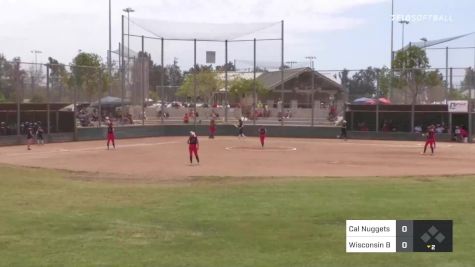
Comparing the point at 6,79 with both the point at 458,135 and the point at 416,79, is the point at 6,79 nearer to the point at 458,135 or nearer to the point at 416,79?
the point at 416,79

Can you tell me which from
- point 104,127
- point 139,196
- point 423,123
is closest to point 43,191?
point 139,196

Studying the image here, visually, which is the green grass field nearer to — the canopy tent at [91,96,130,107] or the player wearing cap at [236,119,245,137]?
the canopy tent at [91,96,130,107]

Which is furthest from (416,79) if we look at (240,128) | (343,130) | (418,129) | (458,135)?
(240,128)

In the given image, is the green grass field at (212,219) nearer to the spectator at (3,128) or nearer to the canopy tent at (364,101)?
the spectator at (3,128)

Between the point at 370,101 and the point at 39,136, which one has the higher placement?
the point at 370,101

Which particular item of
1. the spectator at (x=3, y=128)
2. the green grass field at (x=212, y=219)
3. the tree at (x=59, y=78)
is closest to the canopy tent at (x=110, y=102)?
the tree at (x=59, y=78)

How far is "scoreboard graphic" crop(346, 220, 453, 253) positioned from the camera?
6289mm

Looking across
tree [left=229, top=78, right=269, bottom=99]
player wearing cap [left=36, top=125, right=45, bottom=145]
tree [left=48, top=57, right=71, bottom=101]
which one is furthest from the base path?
tree [left=229, top=78, right=269, bottom=99]

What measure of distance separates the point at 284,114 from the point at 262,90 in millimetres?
2993

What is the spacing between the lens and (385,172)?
2408 cm

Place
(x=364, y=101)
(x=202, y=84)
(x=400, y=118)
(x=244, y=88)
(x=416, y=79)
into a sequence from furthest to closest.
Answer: (x=244, y=88)
(x=202, y=84)
(x=364, y=101)
(x=416, y=79)
(x=400, y=118)

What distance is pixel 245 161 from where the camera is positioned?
92.7ft

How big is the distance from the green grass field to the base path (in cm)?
441

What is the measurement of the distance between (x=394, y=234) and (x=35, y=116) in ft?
120
